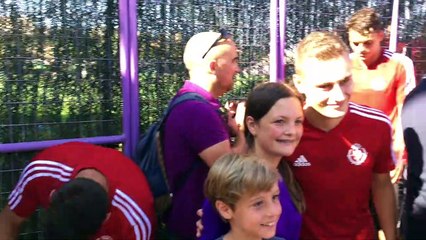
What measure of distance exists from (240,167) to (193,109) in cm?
57

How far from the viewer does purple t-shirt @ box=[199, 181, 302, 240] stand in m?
2.45

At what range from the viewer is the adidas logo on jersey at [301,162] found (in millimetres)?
2744

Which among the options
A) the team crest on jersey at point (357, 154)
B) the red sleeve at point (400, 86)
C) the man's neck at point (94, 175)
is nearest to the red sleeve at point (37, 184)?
the man's neck at point (94, 175)

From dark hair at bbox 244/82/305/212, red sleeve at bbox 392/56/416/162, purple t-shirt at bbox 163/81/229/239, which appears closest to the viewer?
dark hair at bbox 244/82/305/212

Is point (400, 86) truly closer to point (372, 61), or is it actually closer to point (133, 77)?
point (372, 61)

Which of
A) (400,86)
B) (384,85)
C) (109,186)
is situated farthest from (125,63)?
(400,86)

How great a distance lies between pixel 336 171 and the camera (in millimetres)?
2736

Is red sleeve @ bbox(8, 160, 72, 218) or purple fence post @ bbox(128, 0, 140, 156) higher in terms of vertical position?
purple fence post @ bbox(128, 0, 140, 156)

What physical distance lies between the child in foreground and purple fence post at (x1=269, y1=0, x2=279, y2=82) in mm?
2102

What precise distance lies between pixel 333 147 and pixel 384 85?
1.76 metres

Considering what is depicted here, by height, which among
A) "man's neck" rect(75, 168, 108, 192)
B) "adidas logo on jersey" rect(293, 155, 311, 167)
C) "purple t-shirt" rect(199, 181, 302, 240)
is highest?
"adidas logo on jersey" rect(293, 155, 311, 167)

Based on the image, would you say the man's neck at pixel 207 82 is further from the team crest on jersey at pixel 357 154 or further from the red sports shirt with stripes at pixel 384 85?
the red sports shirt with stripes at pixel 384 85

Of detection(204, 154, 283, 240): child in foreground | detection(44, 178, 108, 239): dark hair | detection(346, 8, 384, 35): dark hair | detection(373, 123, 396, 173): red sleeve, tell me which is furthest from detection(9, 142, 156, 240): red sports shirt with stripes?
detection(346, 8, 384, 35): dark hair

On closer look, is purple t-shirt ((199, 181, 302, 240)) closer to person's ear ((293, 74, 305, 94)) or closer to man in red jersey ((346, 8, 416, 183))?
person's ear ((293, 74, 305, 94))
